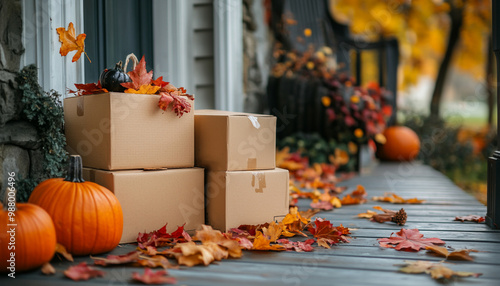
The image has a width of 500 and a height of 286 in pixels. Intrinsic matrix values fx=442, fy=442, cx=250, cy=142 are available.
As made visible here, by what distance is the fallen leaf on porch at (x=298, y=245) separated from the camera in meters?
1.57

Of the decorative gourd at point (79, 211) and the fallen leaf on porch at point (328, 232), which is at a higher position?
the decorative gourd at point (79, 211)

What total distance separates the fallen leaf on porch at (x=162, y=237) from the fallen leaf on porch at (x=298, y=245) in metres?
0.36

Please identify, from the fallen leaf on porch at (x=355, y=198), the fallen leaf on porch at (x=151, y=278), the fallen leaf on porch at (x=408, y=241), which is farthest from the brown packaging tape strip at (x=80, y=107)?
the fallen leaf on porch at (x=355, y=198)

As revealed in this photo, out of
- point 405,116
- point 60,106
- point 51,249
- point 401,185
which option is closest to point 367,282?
point 51,249

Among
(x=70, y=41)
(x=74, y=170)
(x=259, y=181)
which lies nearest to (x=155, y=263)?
(x=74, y=170)

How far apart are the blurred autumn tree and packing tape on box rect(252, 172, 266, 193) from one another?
600 cm

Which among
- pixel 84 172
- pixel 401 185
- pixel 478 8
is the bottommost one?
pixel 401 185

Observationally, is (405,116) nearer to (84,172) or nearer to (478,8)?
(478,8)

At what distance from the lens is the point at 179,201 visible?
5.86 ft

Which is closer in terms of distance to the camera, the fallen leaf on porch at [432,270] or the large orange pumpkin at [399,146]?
the fallen leaf on porch at [432,270]

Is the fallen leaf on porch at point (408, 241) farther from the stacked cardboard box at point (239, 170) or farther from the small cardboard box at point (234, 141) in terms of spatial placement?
the small cardboard box at point (234, 141)

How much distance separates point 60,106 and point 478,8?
27.1 feet

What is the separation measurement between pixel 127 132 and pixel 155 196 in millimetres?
269

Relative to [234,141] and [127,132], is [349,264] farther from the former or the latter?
[127,132]
